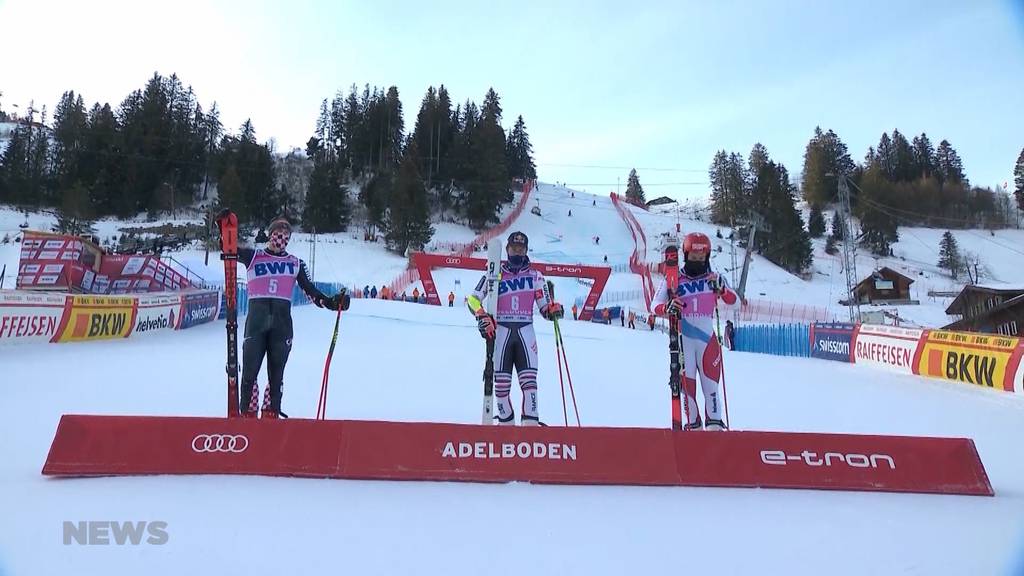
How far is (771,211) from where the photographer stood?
65062mm

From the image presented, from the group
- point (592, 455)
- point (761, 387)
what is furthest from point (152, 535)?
point (761, 387)

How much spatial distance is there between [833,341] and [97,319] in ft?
66.1

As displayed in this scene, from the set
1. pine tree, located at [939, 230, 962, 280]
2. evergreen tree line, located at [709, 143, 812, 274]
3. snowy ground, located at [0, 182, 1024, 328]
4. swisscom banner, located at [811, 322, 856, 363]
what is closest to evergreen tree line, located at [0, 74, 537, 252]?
snowy ground, located at [0, 182, 1024, 328]

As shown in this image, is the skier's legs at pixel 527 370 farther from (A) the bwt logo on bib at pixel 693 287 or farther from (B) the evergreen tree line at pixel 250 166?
(B) the evergreen tree line at pixel 250 166

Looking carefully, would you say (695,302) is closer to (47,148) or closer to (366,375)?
(366,375)

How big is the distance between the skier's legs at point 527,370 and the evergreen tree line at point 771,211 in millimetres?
46382

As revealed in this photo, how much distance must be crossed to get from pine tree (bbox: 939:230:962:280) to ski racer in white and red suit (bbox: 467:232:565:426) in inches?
2927

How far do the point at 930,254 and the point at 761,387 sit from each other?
3059 inches

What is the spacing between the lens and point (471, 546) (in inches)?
123

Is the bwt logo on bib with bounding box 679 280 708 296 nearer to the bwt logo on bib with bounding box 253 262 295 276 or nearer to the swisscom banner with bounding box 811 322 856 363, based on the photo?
the bwt logo on bib with bounding box 253 262 295 276

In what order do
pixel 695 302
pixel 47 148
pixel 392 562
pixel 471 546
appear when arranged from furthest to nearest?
1. pixel 47 148
2. pixel 695 302
3. pixel 471 546
4. pixel 392 562

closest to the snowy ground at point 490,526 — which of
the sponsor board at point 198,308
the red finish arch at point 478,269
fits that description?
the sponsor board at point 198,308

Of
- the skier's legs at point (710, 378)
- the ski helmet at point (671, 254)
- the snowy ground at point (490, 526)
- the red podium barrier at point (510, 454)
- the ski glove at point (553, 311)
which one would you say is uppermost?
the ski helmet at point (671, 254)

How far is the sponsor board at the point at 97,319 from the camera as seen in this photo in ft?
43.2
